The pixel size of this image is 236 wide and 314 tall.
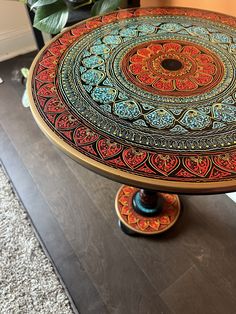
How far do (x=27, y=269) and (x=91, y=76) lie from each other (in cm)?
79

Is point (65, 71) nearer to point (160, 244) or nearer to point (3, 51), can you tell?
point (160, 244)

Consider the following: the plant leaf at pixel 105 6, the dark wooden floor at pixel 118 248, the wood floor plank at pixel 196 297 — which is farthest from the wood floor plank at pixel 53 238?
the plant leaf at pixel 105 6

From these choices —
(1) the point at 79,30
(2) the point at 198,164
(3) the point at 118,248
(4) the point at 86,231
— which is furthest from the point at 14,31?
(2) the point at 198,164

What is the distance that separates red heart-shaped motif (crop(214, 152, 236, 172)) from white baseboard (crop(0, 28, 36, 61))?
2053 millimetres

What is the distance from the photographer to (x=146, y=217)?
115 cm

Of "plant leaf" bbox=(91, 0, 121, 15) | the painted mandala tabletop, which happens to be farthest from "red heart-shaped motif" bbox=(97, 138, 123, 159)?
"plant leaf" bbox=(91, 0, 121, 15)

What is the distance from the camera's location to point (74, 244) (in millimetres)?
1121

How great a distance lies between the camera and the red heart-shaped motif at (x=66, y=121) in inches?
24.2

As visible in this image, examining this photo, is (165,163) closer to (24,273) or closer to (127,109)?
(127,109)

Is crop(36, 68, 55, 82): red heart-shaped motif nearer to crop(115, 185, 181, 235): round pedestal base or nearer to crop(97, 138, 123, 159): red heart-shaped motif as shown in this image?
crop(97, 138, 123, 159): red heart-shaped motif

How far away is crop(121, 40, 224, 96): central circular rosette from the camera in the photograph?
0.70 meters

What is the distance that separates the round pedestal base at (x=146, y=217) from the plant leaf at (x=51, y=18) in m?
0.72

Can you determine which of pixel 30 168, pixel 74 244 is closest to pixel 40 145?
pixel 30 168

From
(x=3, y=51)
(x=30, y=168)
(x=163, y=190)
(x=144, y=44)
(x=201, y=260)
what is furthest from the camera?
(x=3, y=51)
